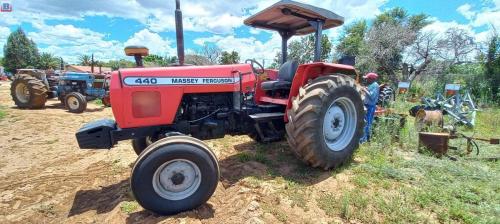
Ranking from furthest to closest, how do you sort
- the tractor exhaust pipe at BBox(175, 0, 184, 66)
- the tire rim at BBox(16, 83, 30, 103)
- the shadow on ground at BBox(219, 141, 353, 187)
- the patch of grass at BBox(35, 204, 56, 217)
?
the tire rim at BBox(16, 83, 30, 103) < the tractor exhaust pipe at BBox(175, 0, 184, 66) < the shadow on ground at BBox(219, 141, 353, 187) < the patch of grass at BBox(35, 204, 56, 217)

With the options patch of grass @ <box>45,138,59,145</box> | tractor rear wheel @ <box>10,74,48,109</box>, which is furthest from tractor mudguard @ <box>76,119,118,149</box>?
tractor rear wheel @ <box>10,74,48,109</box>

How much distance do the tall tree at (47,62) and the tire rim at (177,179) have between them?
2558 inches

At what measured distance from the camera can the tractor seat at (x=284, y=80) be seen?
468 centimetres

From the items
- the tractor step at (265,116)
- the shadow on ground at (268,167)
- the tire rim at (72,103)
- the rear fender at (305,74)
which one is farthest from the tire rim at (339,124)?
the tire rim at (72,103)

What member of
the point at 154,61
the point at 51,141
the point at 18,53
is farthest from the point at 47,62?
the point at 51,141

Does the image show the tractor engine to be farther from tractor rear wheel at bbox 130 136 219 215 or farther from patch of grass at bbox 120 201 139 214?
patch of grass at bbox 120 201 139 214

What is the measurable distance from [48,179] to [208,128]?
7.28 feet

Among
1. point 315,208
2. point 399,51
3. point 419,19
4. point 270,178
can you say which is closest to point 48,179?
point 270,178

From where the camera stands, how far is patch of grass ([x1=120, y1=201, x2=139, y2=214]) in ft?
10.4

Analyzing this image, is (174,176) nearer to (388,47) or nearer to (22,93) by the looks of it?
(22,93)

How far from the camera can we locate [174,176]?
10.3 feet

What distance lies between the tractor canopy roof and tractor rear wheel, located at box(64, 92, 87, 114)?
307 inches

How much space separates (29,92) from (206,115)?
9.62m

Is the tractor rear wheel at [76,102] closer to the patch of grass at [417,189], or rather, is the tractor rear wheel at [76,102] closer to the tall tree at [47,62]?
the patch of grass at [417,189]
